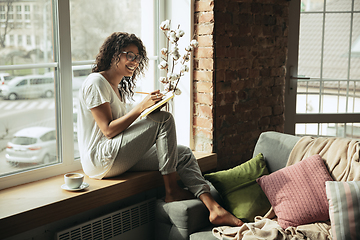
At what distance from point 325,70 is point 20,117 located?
259 centimetres

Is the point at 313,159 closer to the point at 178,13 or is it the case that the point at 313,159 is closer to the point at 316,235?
the point at 316,235

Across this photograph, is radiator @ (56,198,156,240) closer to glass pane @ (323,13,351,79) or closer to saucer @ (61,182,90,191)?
saucer @ (61,182,90,191)

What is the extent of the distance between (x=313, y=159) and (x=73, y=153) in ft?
4.80

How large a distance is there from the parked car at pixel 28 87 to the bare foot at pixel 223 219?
1.19 meters

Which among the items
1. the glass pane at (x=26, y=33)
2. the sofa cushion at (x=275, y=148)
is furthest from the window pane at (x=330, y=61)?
the glass pane at (x=26, y=33)

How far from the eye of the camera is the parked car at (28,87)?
2100 mm

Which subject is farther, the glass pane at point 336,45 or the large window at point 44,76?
the glass pane at point 336,45

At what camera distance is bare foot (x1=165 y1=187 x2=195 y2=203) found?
2.25m

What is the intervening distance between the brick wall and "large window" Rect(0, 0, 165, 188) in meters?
0.70

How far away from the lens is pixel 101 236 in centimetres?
224

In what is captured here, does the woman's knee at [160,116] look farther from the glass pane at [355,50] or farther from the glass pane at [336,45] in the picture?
the glass pane at [355,50]

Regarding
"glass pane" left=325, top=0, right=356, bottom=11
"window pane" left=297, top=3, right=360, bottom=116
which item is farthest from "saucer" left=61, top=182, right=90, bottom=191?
"glass pane" left=325, top=0, right=356, bottom=11

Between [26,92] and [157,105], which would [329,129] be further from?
[26,92]

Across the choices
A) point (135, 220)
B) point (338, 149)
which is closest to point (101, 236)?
point (135, 220)
